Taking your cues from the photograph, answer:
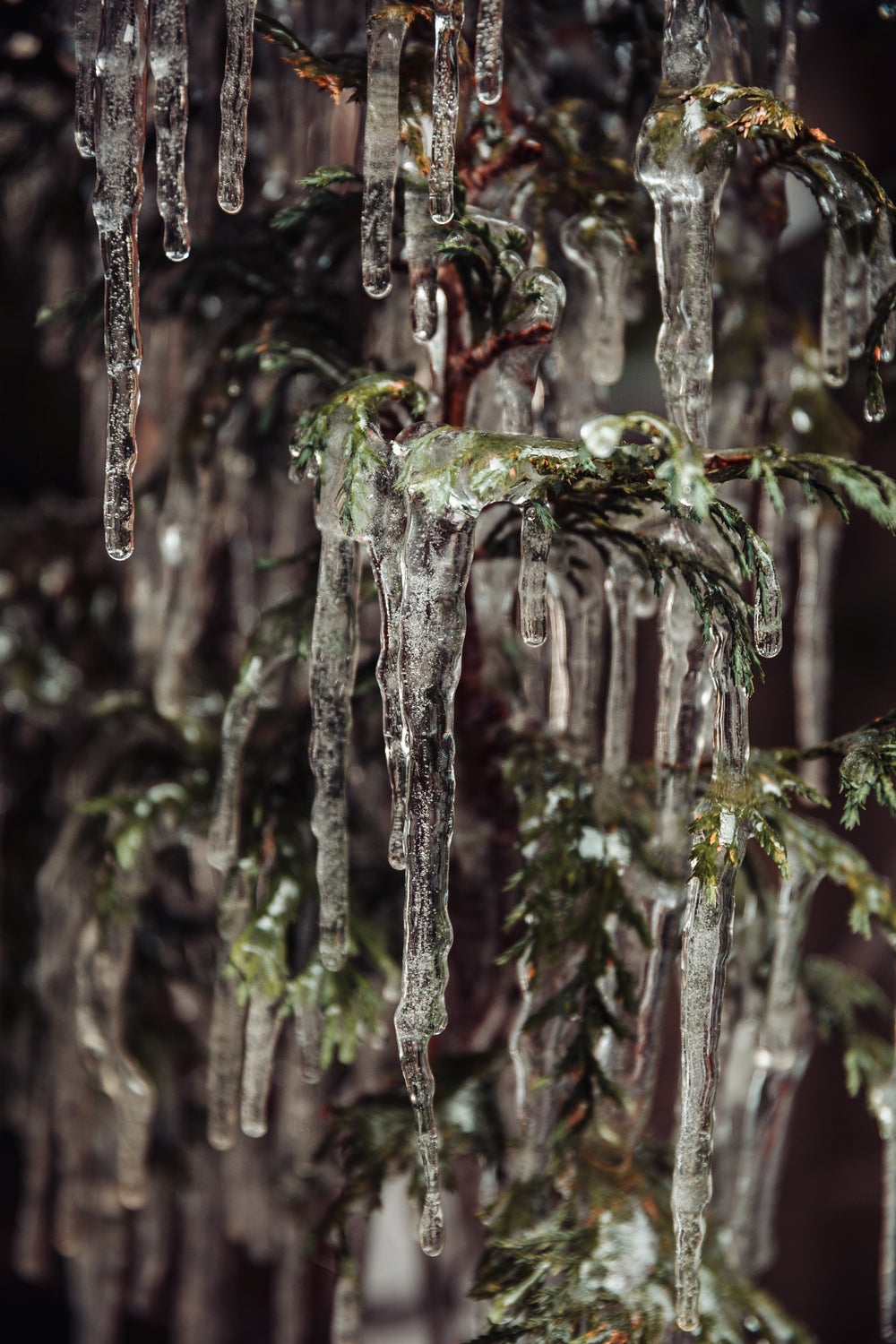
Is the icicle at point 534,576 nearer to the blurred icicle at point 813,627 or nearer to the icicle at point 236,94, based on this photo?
the icicle at point 236,94

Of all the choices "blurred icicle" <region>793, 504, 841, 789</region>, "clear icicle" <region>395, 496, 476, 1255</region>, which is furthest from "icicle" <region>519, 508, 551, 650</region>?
"blurred icicle" <region>793, 504, 841, 789</region>

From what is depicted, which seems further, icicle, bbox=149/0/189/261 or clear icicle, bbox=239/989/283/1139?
clear icicle, bbox=239/989/283/1139

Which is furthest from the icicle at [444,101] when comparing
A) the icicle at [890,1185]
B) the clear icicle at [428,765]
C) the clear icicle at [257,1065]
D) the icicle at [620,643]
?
the icicle at [890,1185]

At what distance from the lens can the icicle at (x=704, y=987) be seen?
3.05 feet

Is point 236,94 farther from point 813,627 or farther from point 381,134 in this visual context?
point 813,627

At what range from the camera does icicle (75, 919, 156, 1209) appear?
1424 mm

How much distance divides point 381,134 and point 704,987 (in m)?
0.83

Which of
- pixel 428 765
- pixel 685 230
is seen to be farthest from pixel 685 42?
pixel 428 765

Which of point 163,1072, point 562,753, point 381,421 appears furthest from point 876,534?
point 163,1072

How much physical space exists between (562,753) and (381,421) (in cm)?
42

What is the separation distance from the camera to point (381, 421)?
3.46 feet

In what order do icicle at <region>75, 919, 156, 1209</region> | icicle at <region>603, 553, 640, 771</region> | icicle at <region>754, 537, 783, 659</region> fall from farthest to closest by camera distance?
1. icicle at <region>75, 919, 156, 1209</region>
2. icicle at <region>603, 553, 640, 771</region>
3. icicle at <region>754, 537, 783, 659</region>

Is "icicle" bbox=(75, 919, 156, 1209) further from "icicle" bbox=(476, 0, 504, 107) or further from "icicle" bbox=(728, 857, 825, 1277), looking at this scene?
"icicle" bbox=(476, 0, 504, 107)

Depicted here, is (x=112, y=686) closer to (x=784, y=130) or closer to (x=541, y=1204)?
(x=541, y=1204)
